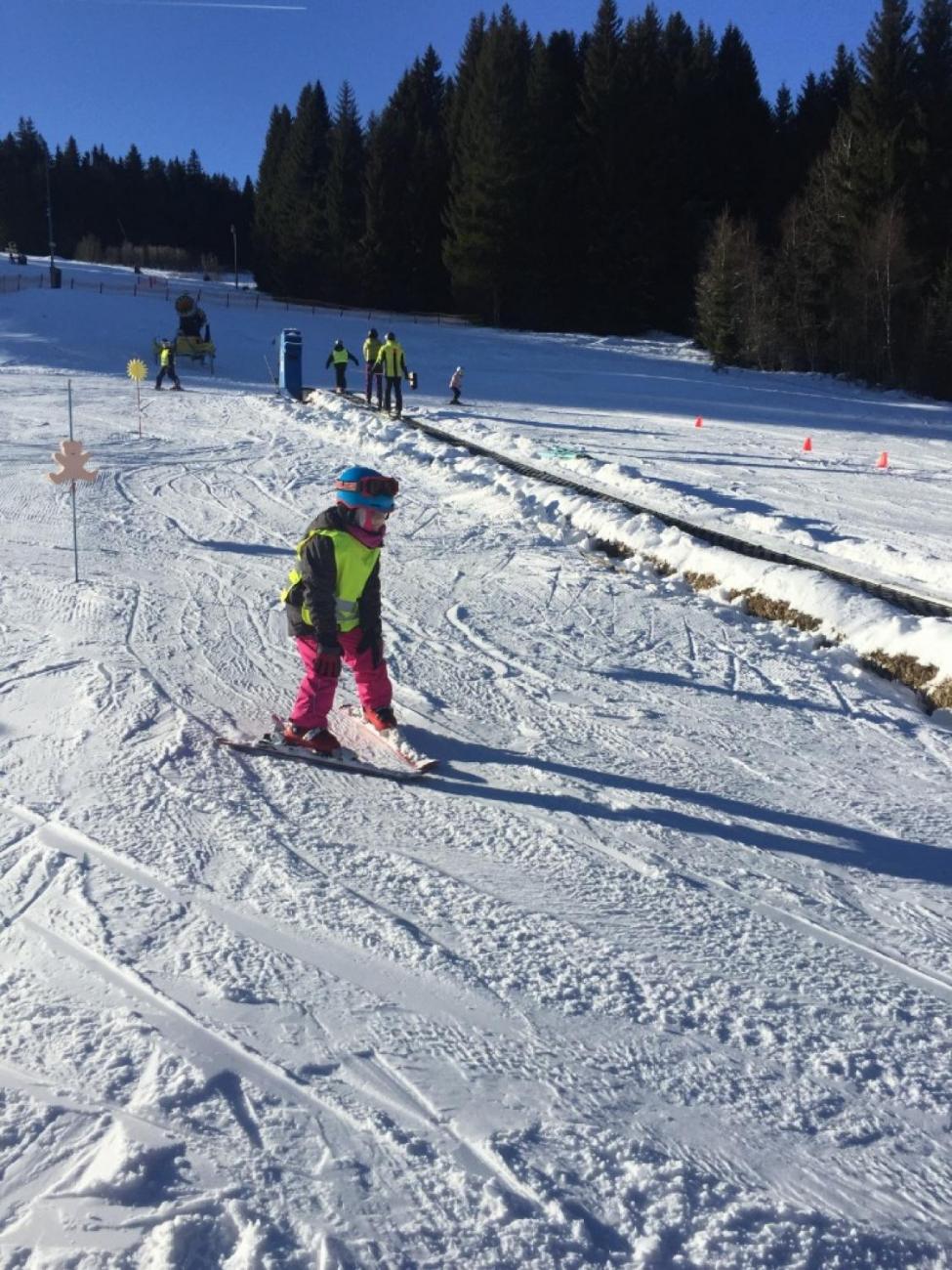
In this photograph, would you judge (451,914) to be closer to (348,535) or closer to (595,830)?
(595,830)

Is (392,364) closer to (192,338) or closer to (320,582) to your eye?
(192,338)

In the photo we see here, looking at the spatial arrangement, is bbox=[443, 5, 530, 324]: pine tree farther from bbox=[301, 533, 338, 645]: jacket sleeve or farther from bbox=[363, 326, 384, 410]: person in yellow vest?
bbox=[301, 533, 338, 645]: jacket sleeve

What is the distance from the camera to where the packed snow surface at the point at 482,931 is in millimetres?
2831

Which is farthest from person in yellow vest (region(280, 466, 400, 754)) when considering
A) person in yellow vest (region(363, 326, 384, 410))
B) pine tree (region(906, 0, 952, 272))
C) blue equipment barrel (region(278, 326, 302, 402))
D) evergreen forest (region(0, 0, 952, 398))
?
pine tree (region(906, 0, 952, 272))

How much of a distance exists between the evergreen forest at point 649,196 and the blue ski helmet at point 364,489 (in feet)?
109

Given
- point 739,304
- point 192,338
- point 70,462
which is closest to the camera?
point 70,462

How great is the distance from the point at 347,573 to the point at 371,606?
0.88 ft

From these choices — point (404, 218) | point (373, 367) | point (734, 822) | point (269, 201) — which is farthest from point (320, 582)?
point (269, 201)

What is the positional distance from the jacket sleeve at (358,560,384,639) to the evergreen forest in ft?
108

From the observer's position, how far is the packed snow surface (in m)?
2.83

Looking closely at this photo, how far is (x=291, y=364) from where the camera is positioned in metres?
24.9

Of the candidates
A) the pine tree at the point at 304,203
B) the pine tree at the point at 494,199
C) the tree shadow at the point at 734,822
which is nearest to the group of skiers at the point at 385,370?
the tree shadow at the point at 734,822

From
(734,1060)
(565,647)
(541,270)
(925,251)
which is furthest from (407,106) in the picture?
(734,1060)

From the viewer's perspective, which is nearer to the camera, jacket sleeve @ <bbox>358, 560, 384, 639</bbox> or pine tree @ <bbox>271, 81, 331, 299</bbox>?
jacket sleeve @ <bbox>358, 560, 384, 639</bbox>
